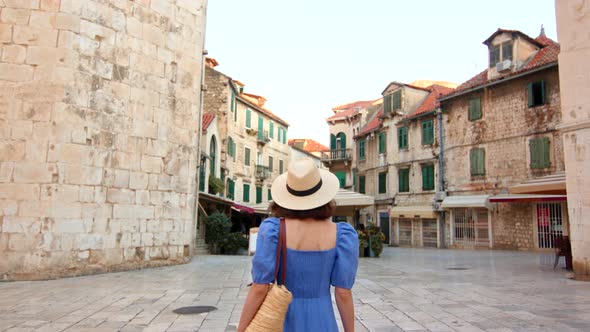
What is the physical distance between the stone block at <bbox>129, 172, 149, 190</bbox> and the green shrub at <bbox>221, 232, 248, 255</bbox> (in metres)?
7.72

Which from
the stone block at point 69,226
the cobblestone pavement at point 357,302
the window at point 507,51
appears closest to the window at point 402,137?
the window at point 507,51

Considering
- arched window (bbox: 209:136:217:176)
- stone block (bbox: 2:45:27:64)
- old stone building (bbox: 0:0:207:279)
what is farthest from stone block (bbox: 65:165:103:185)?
arched window (bbox: 209:136:217:176)

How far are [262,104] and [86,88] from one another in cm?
2936

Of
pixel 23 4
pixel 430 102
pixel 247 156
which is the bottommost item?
pixel 23 4

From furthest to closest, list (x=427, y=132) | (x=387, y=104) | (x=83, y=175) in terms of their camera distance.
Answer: (x=387, y=104)
(x=427, y=132)
(x=83, y=175)

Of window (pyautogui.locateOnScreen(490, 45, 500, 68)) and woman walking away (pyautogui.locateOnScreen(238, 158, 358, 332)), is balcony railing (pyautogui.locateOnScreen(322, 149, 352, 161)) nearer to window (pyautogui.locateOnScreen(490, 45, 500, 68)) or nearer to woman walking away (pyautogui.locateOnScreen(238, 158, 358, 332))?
window (pyautogui.locateOnScreen(490, 45, 500, 68))

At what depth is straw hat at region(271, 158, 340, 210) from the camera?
251 centimetres

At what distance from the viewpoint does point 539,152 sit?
21.5 meters

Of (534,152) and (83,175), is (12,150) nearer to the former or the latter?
(83,175)

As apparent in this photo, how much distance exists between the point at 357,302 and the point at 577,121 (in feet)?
21.5

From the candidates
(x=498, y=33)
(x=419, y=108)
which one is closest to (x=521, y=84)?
(x=498, y=33)

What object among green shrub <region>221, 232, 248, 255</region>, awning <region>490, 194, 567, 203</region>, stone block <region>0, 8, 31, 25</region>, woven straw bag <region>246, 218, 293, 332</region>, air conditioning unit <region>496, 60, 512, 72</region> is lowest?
green shrub <region>221, 232, 248, 255</region>

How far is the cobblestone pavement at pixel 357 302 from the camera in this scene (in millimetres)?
→ 5266

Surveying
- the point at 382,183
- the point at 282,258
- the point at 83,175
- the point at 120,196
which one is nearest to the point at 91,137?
the point at 83,175
